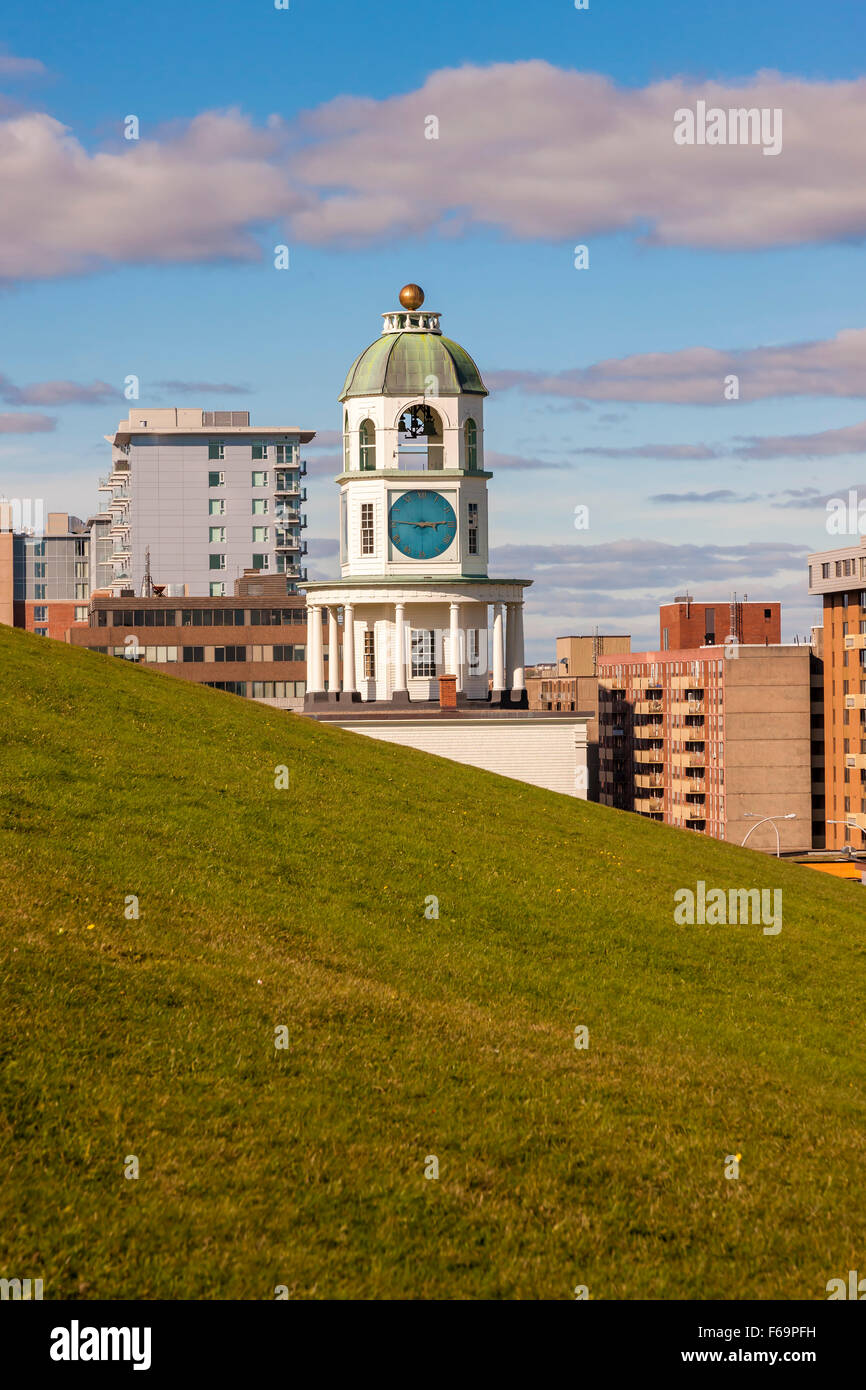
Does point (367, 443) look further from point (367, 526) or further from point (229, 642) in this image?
point (229, 642)

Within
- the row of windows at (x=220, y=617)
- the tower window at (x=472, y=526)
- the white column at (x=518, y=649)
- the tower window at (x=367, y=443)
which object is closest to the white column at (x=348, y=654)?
the tower window at (x=472, y=526)

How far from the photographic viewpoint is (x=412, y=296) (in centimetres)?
7044

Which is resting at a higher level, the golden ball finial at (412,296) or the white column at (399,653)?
the golden ball finial at (412,296)

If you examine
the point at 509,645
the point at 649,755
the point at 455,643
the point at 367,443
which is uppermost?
the point at 367,443

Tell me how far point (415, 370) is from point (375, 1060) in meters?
55.6

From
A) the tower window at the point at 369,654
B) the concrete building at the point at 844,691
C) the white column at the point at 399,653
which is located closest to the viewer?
the white column at the point at 399,653

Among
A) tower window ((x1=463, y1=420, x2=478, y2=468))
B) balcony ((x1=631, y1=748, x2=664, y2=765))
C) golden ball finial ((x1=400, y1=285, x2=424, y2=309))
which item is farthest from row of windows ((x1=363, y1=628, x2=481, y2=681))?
balcony ((x1=631, y1=748, x2=664, y2=765))

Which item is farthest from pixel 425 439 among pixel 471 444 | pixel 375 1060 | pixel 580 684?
pixel 580 684

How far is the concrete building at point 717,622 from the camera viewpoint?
171m

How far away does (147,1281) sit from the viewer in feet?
38.4

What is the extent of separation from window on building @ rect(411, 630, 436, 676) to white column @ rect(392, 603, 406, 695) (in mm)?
836

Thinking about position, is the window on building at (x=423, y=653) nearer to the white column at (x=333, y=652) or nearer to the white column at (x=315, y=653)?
the white column at (x=333, y=652)

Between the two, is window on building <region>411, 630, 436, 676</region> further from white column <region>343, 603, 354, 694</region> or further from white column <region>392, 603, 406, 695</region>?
white column <region>343, 603, 354, 694</region>

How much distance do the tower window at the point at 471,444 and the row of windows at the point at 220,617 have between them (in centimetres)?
6294
